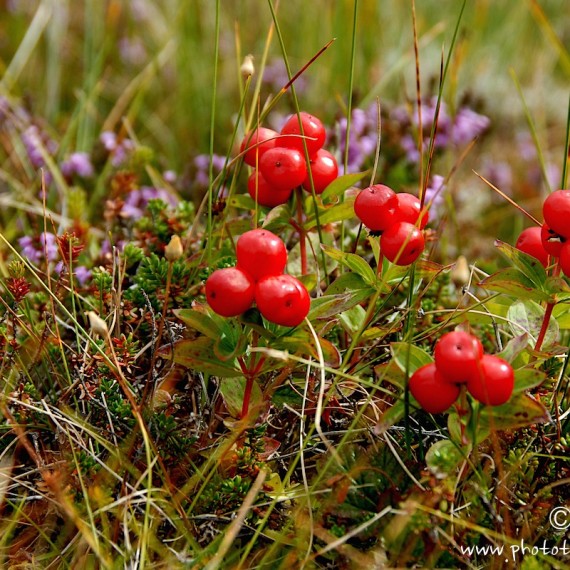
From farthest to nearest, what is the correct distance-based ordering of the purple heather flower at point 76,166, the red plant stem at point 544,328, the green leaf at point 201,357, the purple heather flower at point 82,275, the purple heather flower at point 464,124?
1. the purple heather flower at point 464,124
2. the purple heather flower at point 76,166
3. the purple heather flower at point 82,275
4. the red plant stem at point 544,328
5. the green leaf at point 201,357

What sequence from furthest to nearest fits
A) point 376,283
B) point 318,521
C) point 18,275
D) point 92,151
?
point 92,151 < point 18,275 < point 376,283 < point 318,521

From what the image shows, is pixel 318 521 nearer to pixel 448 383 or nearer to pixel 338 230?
pixel 448 383

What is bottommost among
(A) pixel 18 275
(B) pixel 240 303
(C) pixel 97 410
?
(C) pixel 97 410

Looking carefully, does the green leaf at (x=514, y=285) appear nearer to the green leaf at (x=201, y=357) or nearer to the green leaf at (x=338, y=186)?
the green leaf at (x=338, y=186)

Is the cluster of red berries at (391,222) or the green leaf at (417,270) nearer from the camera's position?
the cluster of red berries at (391,222)

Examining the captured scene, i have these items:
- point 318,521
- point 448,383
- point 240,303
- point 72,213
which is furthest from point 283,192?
point 72,213

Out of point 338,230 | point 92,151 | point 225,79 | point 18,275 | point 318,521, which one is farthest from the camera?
point 225,79

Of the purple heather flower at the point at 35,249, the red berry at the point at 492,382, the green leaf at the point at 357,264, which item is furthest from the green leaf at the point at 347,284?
the purple heather flower at the point at 35,249

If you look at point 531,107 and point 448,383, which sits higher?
point 448,383
